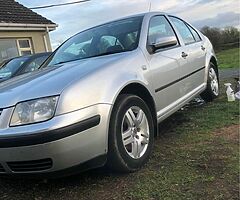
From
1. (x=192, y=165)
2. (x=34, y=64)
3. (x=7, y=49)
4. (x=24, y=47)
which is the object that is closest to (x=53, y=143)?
(x=192, y=165)

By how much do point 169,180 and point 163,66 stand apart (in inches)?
62.1

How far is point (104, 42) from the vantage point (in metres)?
4.71

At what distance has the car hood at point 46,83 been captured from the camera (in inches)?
127

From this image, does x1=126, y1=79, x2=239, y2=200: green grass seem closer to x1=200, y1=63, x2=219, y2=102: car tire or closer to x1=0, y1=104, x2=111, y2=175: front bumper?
x1=0, y1=104, x2=111, y2=175: front bumper

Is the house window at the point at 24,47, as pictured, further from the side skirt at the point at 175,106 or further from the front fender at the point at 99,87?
the front fender at the point at 99,87

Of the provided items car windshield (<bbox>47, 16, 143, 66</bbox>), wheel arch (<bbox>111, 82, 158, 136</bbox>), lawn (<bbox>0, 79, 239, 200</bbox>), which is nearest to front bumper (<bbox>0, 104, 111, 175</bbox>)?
lawn (<bbox>0, 79, 239, 200</bbox>)

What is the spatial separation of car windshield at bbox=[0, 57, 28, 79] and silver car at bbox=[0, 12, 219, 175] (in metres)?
3.00

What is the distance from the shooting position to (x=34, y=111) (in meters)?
3.14

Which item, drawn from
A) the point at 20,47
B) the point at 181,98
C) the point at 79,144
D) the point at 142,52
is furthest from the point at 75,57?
the point at 20,47

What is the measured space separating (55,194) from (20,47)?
1438 centimetres

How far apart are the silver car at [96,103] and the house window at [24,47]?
1234 centimetres

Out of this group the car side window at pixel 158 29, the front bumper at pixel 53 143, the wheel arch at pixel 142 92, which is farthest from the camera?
the car side window at pixel 158 29

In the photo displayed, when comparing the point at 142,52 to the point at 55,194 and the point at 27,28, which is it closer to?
the point at 55,194

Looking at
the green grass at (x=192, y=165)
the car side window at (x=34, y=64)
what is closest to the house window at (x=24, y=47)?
the car side window at (x=34, y=64)
